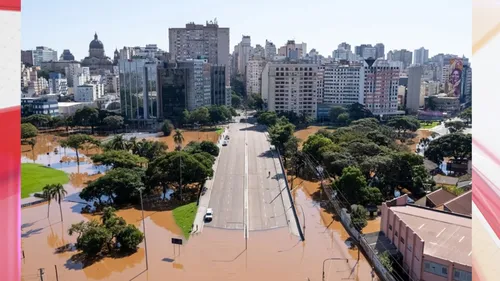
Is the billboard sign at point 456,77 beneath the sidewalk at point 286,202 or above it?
above

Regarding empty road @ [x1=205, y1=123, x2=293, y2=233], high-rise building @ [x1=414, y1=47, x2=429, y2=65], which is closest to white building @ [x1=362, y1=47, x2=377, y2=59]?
high-rise building @ [x1=414, y1=47, x2=429, y2=65]

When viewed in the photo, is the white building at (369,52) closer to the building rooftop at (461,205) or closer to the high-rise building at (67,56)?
the high-rise building at (67,56)

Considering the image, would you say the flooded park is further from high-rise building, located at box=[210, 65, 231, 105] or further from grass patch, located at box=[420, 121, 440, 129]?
high-rise building, located at box=[210, 65, 231, 105]

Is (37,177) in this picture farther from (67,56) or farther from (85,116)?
(67,56)

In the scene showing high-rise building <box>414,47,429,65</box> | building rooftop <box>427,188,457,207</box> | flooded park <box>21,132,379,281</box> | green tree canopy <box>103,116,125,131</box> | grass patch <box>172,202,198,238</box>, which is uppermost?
high-rise building <box>414,47,429,65</box>

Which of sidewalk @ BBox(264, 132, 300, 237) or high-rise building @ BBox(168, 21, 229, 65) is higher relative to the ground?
high-rise building @ BBox(168, 21, 229, 65)

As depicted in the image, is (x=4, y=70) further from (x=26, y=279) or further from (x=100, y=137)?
(x=100, y=137)

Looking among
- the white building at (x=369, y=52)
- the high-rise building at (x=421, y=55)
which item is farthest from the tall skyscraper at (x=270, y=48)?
the high-rise building at (x=421, y=55)
